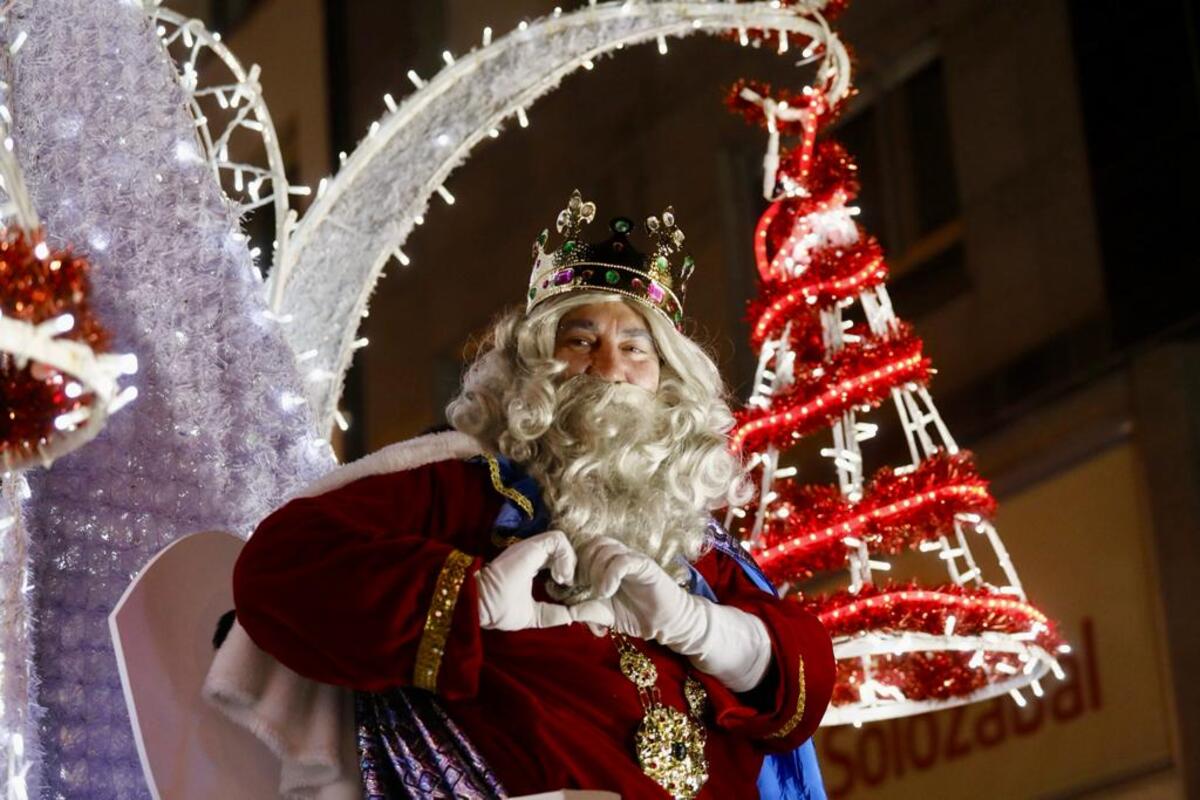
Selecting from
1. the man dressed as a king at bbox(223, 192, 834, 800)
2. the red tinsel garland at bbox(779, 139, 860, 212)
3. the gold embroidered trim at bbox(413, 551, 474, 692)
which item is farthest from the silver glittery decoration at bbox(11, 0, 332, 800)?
the red tinsel garland at bbox(779, 139, 860, 212)

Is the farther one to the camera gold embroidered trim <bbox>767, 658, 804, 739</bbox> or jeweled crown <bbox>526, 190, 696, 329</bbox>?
jeweled crown <bbox>526, 190, 696, 329</bbox>

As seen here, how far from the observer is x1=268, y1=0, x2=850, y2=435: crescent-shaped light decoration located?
12.0 ft

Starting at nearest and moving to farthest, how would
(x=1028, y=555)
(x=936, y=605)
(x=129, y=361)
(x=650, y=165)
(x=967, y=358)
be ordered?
1. (x=129, y=361)
2. (x=936, y=605)
3. (x=1028, y=555)
4. (x=967, y=358)
5. (x=650, y=165)

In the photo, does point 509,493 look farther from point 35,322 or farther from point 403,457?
point 35,322

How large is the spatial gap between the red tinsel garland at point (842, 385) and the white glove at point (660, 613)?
0.75 m

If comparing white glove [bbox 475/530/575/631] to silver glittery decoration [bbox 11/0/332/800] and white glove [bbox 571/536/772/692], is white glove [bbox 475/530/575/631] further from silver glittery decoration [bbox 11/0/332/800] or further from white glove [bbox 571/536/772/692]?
silver glittery decoration [bbox 11/0/332/800]

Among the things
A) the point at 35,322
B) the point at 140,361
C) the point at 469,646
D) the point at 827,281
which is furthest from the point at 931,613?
the point at 35,322

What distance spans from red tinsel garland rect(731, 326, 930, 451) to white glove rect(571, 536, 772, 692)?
75 centimetres

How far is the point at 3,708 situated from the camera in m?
2.79

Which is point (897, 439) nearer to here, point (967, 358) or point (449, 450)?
point (967, 358)

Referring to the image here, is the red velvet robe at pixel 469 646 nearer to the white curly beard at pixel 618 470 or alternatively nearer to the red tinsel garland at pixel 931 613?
the white curly beard at pixel 618 470

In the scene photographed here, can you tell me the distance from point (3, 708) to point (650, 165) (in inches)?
250

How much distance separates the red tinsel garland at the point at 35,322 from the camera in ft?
6.44

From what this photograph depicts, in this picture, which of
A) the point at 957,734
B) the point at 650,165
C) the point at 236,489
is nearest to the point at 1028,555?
the point at 957,734
